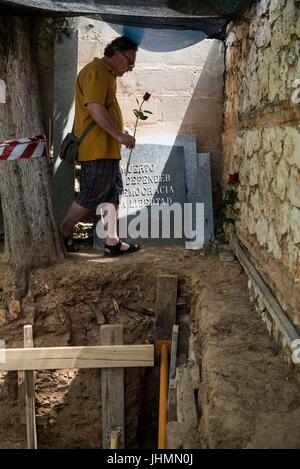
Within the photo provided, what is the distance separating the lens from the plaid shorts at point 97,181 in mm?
4191

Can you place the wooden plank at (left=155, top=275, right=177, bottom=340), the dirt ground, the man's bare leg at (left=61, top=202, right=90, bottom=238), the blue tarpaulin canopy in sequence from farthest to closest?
the man's bare leg at (left=61, top=202, right=90, bottom=238) → the wooden plank at (left=155, top=275, right=177, bottom=340) → the dirt ground → the blue tarpaulin canopy

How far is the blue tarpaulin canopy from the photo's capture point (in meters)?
3.31

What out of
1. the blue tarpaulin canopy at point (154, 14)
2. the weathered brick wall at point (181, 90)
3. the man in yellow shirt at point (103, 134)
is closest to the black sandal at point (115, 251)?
the man in yellow shirt at point (103, 134)

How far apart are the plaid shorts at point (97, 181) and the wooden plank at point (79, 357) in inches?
51.0

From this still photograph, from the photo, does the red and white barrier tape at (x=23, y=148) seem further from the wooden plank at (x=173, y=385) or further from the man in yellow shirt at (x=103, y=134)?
the wooden plank at (x=173, y=385)

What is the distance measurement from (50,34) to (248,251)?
2945mm

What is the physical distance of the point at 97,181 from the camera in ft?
13.8

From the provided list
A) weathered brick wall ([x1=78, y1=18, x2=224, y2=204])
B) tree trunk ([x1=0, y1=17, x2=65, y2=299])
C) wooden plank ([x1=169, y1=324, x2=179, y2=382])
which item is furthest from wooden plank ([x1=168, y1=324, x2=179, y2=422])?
weathered brick wall ([x1=78, y1=18, x2=224, y2=204])

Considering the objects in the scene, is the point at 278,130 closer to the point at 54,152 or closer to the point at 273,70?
the point at 273,70

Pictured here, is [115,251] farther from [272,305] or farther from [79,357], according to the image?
[272,305]

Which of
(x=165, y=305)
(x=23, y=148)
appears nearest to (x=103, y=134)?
(x=23, y=148)

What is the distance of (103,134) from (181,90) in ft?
4.61

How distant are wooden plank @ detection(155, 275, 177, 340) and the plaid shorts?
910 millimetres

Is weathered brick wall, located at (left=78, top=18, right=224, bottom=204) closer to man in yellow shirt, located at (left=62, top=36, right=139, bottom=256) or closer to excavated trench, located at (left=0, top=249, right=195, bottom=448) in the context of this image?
man in yellow shirt, located at (left=62, top=36, right=139, bottom=256)
